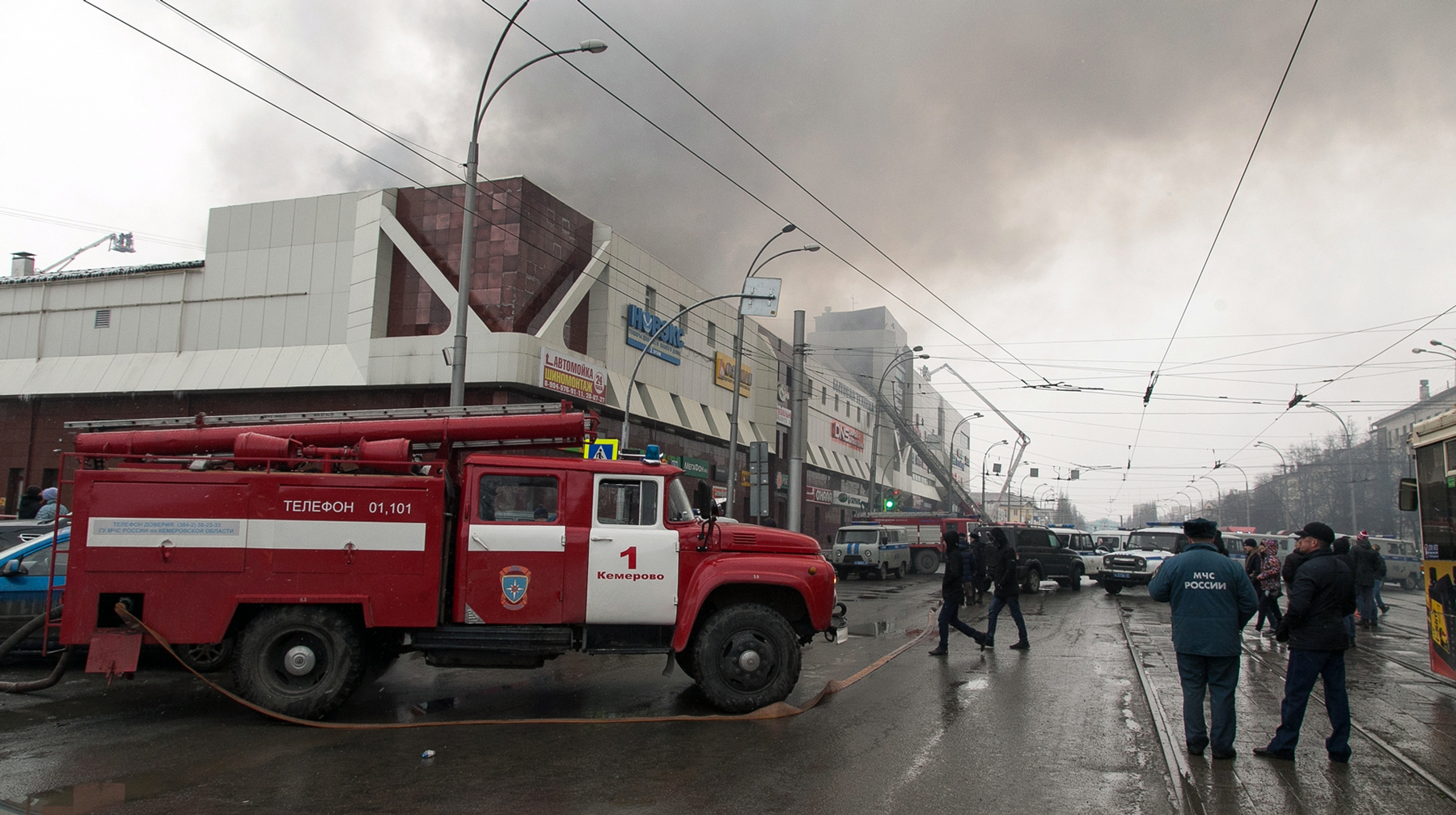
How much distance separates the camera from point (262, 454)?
7.87 m

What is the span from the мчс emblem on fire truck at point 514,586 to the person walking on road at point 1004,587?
677cm

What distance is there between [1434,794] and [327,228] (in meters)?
28.2

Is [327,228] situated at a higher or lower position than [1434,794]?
higher

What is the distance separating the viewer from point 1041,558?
84.5 ft

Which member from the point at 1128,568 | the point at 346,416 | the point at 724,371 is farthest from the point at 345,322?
the point at 1128,568

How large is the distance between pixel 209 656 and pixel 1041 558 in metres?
21.9

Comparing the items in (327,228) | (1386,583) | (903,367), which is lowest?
(1386,583)

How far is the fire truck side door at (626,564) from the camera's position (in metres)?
8.16

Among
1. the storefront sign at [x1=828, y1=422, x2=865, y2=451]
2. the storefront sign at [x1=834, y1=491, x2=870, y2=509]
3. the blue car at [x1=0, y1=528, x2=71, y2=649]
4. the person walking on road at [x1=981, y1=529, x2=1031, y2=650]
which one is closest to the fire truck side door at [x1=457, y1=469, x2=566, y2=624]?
the blue car at [x1=0, y1=528, x2=71, y2=649]

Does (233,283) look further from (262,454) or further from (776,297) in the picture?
(262,454)

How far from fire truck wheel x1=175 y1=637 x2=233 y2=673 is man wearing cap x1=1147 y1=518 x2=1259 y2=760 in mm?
8657

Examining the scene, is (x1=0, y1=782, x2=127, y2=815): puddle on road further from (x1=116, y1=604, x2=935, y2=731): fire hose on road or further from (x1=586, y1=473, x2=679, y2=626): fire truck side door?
(x1=586, y1=473, x2=679, y2=626): fire truck side door

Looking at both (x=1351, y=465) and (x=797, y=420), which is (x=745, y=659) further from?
(x=1351, y=465)

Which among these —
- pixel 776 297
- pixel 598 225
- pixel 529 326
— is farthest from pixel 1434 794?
pixel 598 225
